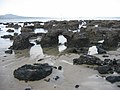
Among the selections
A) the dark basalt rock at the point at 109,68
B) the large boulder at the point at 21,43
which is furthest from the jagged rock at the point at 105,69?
the large boulder at the point at 21,43

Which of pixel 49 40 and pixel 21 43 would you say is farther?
pixel 49 40

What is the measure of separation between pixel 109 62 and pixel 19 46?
1121 centimetres

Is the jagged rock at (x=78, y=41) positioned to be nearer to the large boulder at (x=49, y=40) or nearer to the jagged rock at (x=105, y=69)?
the large boulder at (x=49, y=40)

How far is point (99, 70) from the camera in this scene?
14.7 m

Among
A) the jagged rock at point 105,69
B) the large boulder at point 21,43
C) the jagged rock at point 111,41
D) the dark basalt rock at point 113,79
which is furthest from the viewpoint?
the jagged rock at point 111,41

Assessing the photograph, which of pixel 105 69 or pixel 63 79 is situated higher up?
pixel 105 69

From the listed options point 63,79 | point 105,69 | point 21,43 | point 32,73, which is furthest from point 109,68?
point 21,43

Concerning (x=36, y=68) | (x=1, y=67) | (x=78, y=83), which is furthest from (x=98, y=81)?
(x=1, y=67)

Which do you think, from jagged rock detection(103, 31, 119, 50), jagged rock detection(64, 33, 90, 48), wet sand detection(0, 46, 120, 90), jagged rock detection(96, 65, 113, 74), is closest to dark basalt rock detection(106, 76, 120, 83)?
wet sand detection(0, 46, 120, 90)

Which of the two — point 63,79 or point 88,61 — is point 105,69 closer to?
point 88,61

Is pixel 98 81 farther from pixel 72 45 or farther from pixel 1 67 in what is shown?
pixel 72 45

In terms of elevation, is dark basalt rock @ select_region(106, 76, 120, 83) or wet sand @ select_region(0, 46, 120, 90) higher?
dark basalt rock @ select_region(106, 76, 120, 83)

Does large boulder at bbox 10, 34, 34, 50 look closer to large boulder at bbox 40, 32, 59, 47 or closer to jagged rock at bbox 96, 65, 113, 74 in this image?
large boulder at bbox 40, 32, 59, 47

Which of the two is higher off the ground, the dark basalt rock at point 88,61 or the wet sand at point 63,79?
the dark basalt rock at point 88,61
